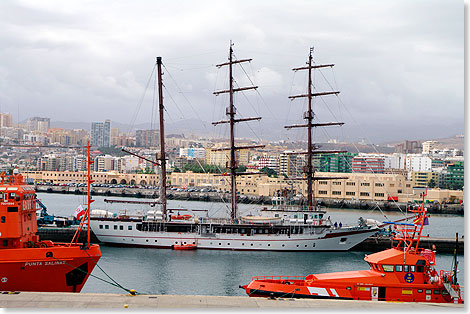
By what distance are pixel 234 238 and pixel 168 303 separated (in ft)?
63.3

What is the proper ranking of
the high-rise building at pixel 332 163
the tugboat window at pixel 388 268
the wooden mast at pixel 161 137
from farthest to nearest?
the high-rise building at pixel 332 163 < the wooden mast at pixel 161 137 < the tugboat window at pixel 388 268

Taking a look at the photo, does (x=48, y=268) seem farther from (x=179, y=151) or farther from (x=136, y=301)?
(x=179, y=151)

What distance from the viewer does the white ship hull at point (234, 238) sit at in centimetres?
3141

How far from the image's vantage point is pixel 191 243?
1246 inches

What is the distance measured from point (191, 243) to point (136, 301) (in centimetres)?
1928

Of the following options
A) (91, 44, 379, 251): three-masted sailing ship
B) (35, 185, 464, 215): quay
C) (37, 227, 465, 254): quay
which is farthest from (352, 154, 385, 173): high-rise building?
(91, 44, 379, 251): three-masted sailing ship

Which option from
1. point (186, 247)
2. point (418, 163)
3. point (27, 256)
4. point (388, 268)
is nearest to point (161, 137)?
point (186, 247)

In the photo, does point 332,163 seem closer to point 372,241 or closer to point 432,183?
point 432,183

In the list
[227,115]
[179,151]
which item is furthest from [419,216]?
[179,151]

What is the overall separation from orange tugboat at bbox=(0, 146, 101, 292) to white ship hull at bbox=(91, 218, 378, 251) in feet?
48.4

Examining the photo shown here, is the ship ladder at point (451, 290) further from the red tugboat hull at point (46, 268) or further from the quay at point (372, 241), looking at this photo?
the quay at point (372, 241)

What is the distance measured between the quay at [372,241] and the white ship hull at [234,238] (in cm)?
76

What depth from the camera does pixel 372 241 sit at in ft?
107

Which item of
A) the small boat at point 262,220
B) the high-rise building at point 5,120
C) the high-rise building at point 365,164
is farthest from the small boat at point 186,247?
the high-rise building at point 5,120
